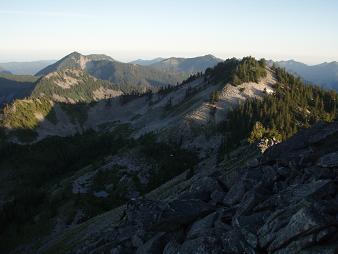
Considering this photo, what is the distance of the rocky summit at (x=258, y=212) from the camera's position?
72.6 ft

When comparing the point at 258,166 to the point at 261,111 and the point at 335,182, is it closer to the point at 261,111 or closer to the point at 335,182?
the point at 335,182

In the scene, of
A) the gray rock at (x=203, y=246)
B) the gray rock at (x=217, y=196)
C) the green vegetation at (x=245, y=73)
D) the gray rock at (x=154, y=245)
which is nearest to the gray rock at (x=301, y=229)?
the gray rock at (x=203, y=246)

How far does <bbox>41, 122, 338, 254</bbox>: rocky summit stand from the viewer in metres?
22.1

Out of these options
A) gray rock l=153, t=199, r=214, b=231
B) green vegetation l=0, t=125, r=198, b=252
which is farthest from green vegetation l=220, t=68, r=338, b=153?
gray rock l=153, t=199, r=214, b=231

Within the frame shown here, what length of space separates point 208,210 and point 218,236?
583cm

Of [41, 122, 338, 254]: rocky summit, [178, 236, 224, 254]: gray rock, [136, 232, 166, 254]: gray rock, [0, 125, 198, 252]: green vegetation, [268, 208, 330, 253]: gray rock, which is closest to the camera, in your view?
[268, 208, 330, 253]: gray rock

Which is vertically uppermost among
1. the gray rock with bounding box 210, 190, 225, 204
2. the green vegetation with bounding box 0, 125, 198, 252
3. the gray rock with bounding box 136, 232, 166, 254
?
the gray rock with bounding box 210, 190, 225, 204

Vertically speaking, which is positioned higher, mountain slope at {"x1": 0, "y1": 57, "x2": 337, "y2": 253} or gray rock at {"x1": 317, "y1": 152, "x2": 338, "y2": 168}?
gray rock at {"x1": 317, "y1": 152, "x2": 338, "y2": 168}

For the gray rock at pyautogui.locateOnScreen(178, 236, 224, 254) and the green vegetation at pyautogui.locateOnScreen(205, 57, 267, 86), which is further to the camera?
the green vegetation at pyautogui.locateOnScreen(205, 57, 267, 86)

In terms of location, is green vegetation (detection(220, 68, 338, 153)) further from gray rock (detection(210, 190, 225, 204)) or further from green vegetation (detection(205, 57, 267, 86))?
gray rock (detection(210, 190, 225, 204))

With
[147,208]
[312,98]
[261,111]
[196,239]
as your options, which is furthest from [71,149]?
[196,239]

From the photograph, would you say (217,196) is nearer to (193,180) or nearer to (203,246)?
(203,246)

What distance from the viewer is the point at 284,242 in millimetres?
22156

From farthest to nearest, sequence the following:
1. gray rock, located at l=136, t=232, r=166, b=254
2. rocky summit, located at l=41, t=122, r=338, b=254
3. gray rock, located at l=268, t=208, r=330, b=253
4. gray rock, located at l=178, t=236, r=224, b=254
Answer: gray rock, located at l=136, t=232, r=166, b=254
gray rock, located at l=178, t=236, r=224, b=254
rocky summit, located at l=41, t=122, r=338, b=254
gray rock, located at l=268, t=208, r=330, b=253
